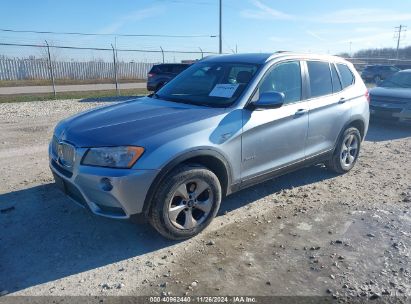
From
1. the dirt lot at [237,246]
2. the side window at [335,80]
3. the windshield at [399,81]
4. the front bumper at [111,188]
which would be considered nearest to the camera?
the dirt lot at [237,246]

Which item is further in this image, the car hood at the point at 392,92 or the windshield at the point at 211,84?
the car hood at the point at 392,92

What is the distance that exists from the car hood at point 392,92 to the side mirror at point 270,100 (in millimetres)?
6768

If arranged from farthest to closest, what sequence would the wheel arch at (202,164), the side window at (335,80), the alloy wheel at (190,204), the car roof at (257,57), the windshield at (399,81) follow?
the windshield at (399,81)
the side window at (335,80)
the car roof at (257,57)
the alloy wheel at (190,204)
the wheel arch at (202,164)

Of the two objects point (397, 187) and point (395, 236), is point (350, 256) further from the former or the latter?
point (397, 187)

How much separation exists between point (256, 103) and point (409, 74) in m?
8.70

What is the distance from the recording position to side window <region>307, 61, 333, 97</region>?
4.90m

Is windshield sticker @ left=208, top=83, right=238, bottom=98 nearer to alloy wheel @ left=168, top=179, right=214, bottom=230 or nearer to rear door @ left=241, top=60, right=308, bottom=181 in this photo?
rear door @ left=241, top=60, right=308, bottom=181

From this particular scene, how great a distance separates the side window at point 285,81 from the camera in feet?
14.0

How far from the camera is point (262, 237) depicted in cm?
388

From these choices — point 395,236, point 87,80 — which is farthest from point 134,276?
point 87,80

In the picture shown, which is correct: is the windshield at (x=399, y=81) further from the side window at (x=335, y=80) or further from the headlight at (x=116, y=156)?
the headlight at (x=116, y=156)

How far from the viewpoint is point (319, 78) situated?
5.06m

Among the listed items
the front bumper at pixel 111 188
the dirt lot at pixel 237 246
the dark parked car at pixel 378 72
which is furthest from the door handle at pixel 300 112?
the dark parked car at pixel 378 72

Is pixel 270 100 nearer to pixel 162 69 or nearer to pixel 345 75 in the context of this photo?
pixel 345 75
